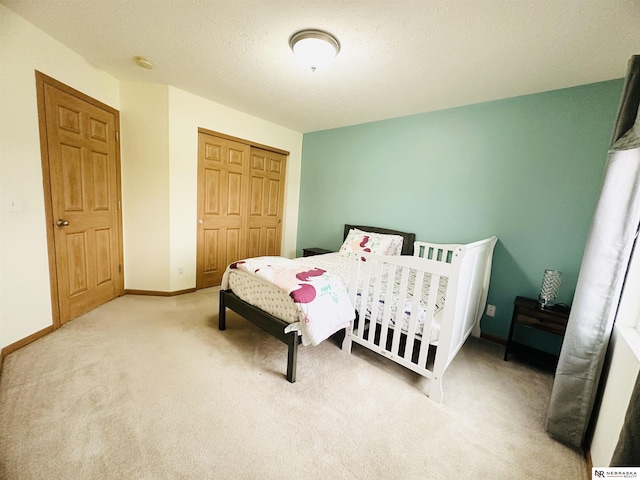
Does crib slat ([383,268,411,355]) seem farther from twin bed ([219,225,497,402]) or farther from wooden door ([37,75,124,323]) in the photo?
wooden door ([37,75,124,323])

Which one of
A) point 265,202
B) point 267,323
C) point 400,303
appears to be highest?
point 265,202

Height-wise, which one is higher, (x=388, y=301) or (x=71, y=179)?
(x=71, y=179)

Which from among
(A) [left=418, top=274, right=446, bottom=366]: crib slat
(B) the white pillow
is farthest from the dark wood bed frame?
(B) the white pillow

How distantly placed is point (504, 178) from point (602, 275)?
1.39m

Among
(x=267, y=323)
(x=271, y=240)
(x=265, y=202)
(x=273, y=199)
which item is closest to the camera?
(x=267, y=323)

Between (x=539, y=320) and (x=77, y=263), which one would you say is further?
(x=77, y=263)

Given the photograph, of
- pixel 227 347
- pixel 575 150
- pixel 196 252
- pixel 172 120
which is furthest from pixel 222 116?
pixel 575 150

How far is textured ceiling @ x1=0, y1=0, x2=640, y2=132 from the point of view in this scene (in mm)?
1422

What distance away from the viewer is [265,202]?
12.8 feet

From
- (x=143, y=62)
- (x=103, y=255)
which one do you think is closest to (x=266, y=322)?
(x=103, y=255)

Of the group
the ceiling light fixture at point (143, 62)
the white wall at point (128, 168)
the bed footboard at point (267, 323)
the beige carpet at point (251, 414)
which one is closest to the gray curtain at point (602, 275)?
the beige carpet at point (251, 414)

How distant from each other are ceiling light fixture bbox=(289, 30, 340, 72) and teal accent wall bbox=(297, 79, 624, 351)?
59.4 inches

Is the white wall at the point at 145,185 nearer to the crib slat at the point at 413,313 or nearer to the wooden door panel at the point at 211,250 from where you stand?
the wooden door panel at the point at 211,250

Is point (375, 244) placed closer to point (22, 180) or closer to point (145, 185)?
point (145, 185)
